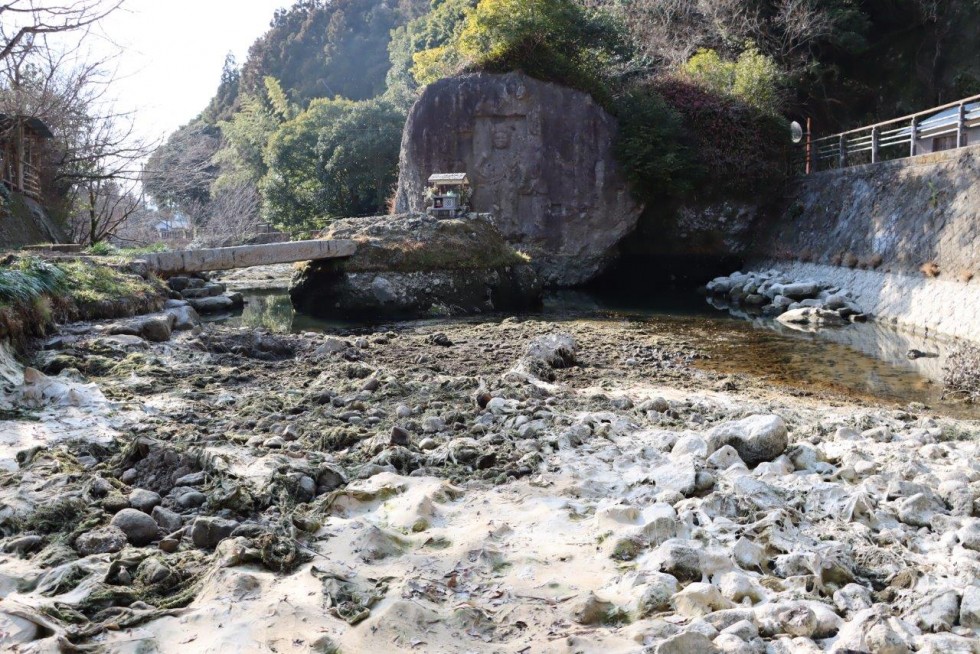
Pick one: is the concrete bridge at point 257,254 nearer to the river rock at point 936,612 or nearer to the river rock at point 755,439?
the river rock at point 755,439

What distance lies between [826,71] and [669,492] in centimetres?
2333

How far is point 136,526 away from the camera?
11.1 feet

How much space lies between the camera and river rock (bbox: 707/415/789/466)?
15.0 feet

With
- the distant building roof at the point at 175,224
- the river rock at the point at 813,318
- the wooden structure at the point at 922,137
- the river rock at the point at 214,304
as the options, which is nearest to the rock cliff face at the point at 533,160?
the wooden structure at the point at 922,137

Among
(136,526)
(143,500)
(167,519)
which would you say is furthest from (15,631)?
(143,500)

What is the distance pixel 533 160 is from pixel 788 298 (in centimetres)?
837

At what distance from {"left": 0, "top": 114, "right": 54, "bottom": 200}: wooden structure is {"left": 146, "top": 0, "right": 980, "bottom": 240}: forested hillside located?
259 cm

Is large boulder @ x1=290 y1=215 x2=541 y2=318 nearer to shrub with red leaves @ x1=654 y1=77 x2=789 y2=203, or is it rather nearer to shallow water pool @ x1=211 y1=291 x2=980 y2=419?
shallow water pool @ x1=211 y1=291 x2=980 y2=419

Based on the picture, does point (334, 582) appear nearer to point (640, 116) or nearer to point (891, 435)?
point (891, 435)

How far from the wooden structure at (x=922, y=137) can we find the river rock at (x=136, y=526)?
14266mm

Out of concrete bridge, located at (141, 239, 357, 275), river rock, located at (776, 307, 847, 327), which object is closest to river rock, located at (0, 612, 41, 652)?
concrete bridge, located at (141, 239, 357, 275)

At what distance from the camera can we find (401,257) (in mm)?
14656

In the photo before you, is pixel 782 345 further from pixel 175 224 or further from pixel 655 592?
pixel 175 224

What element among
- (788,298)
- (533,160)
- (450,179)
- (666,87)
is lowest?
(788,298)
